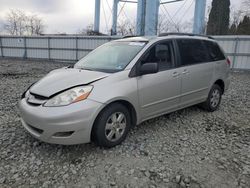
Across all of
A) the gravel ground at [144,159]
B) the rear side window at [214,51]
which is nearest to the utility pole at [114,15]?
the rear side window at [214,51]

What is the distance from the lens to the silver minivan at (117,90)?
2.80m

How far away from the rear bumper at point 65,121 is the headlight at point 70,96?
62 mm

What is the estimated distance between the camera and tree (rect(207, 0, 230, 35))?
61.8ft

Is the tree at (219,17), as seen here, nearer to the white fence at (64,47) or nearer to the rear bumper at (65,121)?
the white fence at (64,47)

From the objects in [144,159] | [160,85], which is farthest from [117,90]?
[144,159]

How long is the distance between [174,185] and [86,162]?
1161 mm

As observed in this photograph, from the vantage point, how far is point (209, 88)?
4.68 meters

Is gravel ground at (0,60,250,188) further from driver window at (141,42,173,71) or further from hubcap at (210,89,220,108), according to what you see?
driver window at (141,42,173,71)

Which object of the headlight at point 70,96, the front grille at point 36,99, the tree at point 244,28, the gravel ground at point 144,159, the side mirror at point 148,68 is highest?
the tree at point 244,28

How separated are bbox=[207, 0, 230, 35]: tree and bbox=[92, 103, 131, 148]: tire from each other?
62.7ft

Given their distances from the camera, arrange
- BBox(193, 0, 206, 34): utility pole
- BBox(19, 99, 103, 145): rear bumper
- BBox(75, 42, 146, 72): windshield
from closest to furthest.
Answer: 1. BBox(19, 99, 103, 145): rear bumper
2. BBox(75, 42, 146, 72): windshield
3. BBox(193, 0, 206, 34): utility pole

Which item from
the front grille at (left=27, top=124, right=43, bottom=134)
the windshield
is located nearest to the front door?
the windshield

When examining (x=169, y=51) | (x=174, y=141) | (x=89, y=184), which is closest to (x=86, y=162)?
(x=89, y=184)

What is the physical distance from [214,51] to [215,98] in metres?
1.06
